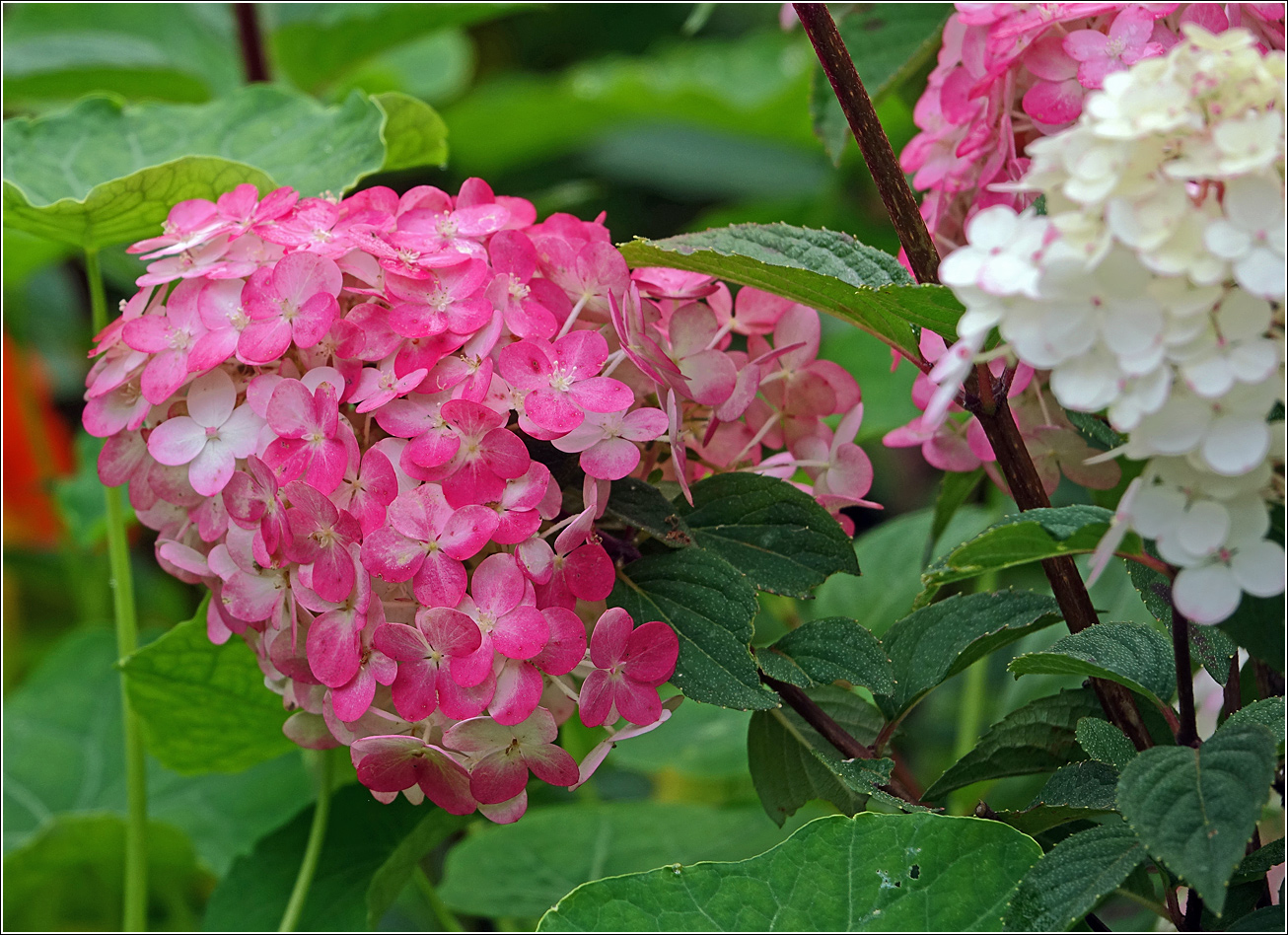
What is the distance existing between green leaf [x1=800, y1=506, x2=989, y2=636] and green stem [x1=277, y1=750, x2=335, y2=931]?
1.30ft

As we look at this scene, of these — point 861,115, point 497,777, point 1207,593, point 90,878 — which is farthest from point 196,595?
point 1207,593

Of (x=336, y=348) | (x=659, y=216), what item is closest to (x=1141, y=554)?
(x=336, y=348)

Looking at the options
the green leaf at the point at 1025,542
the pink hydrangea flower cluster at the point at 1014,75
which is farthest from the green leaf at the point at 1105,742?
the pink hydrangea flower cluster at the point at 1014,75

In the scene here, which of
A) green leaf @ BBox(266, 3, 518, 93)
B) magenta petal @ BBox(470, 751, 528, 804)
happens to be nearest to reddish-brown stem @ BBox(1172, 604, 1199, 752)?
magenta petal @ BBox(470, 751, 528, 804)

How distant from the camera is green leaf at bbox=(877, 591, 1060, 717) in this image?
1.57 feet

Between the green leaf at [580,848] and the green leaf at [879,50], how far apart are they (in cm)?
46

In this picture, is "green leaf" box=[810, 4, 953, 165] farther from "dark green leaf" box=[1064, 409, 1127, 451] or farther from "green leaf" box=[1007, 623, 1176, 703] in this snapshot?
"green leaf" box=[1007, 623, 1176, 703]

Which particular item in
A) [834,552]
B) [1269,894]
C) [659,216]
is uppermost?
[834,552]

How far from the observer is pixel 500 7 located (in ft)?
3.63

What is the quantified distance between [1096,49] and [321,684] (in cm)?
41

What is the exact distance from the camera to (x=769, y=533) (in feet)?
1.63

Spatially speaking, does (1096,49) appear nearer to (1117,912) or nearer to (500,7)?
(1117,912)

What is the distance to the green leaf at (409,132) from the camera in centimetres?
71

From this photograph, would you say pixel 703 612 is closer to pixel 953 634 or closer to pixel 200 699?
pixel 953 634
